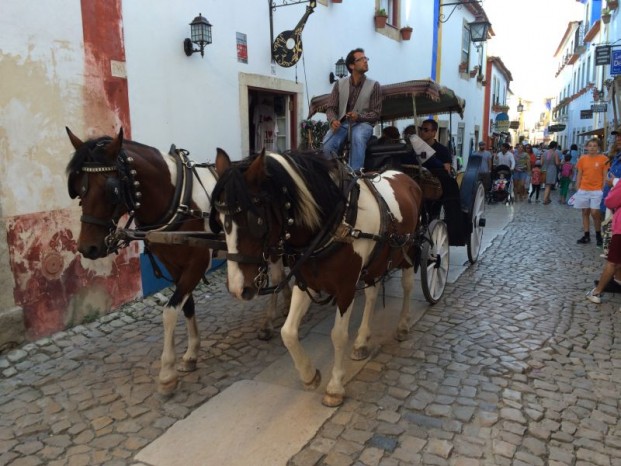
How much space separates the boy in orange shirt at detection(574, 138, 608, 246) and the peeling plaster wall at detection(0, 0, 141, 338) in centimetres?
729

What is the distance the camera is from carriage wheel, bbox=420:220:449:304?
4.45 meters

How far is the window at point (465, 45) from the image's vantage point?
1557cm

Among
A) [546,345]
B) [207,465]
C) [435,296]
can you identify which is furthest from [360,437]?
[435,296]

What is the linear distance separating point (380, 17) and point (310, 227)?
27.5 ft

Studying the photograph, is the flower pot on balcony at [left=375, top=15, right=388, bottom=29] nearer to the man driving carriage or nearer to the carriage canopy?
the carriage canopy

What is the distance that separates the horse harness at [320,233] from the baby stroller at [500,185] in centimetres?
1136

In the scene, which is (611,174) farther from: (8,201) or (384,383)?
(8,201)

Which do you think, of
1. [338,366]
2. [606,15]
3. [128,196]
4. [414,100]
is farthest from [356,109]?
[606,15]

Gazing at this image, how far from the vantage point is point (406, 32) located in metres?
10.9

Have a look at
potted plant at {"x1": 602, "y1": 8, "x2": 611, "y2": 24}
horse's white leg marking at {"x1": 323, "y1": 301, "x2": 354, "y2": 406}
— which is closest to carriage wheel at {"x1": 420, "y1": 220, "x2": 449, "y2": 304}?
horse's white leg marking at {"x1": 323, "y1": 301, "x2": 354, "y2": 406}

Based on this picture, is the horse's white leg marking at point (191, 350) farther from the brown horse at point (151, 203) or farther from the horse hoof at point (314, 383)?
the horse hoof at point (314, 383)

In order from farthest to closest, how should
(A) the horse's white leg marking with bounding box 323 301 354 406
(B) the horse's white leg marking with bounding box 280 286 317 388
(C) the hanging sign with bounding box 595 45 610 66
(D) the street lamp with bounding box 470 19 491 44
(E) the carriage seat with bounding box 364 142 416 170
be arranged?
(D) the street lamp with bounding box 470 19 491 44
(C) the hanging sign with bounding box 595 45 610 66
(E) the carriage seat with bounding box 364 142 416 170
(A) the horse's white leg marking with bounding box 323 301 354 406
(B) the horse's white leg marking with bounding box 280 286 317 388

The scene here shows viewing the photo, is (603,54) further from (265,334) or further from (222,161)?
(222,161)

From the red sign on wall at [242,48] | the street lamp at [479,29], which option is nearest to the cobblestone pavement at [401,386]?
the red sign on wall at [242,48]
